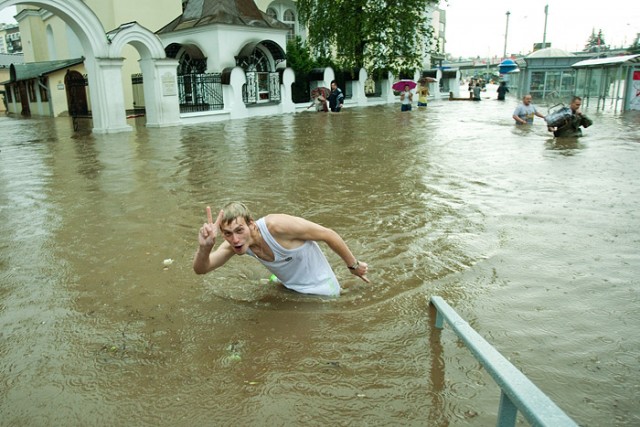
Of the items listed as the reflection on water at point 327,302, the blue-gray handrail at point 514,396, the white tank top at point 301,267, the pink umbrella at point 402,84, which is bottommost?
the reflection on water at point 327,302

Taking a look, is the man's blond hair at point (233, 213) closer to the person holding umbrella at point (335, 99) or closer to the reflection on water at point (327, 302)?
the reflection on water at point (327, 302)

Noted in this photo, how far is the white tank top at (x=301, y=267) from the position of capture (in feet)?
13.7

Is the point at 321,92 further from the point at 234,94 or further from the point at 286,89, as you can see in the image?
the point at 234,94

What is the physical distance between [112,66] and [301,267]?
62.9 ft

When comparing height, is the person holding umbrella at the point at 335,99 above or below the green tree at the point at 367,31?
below

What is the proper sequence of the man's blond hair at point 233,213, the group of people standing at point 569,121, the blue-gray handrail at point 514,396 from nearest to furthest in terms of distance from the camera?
the blue-gray handrail at point 514,396, the man's blond hair at point 233,213, the group of people standing at point 569,121

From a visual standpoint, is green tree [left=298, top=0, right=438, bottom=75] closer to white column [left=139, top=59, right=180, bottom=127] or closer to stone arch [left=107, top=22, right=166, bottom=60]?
white column [left=139, top=59, right=180, bottom=127]

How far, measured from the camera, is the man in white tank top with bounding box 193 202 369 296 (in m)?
3.86

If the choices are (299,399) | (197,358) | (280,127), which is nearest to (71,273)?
(197,358)

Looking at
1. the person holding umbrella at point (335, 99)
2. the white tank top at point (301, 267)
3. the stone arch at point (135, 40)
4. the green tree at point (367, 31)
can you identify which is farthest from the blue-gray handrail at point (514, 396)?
the green tree at point (367, 31)

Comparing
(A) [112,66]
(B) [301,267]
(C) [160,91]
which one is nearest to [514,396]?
(B) [301,267]

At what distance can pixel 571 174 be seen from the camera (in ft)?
32.6

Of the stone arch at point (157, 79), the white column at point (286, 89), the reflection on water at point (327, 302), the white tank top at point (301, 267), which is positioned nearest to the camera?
the reflection on water at point (327, 302)

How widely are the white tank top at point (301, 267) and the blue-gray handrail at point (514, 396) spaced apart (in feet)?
6.10
